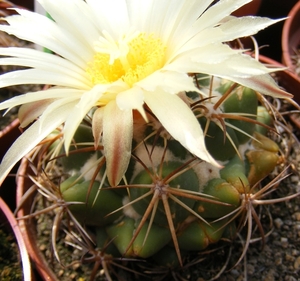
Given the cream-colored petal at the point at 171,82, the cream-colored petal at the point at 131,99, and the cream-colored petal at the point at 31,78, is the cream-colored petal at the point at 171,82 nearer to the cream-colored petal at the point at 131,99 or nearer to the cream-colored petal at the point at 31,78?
the cream-colored petal at the point at 131,99

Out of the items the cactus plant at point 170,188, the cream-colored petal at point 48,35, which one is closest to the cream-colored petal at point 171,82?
the cactus plant at point 170,188

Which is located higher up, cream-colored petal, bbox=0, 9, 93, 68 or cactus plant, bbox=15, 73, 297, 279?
cream-colored petal, bbox=0, 9, 93, 68

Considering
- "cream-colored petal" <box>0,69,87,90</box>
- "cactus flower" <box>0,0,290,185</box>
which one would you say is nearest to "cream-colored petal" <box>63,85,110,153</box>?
"cactus flower" <box>0,0,290,185</box>

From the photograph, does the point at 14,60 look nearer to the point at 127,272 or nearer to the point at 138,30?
the point at 138,30

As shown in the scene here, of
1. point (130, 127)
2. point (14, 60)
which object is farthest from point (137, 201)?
point (14, 60)

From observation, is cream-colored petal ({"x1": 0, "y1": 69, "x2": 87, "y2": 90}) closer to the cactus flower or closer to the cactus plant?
the cactus flower

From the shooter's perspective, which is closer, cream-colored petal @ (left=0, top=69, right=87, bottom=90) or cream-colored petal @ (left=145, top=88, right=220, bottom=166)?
cream-colored petal @ (left=145, top=88, right=220, bottom=166)

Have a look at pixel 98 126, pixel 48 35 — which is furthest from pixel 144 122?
pixel 48 35

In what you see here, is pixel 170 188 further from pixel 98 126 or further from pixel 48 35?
pixel 48 35
